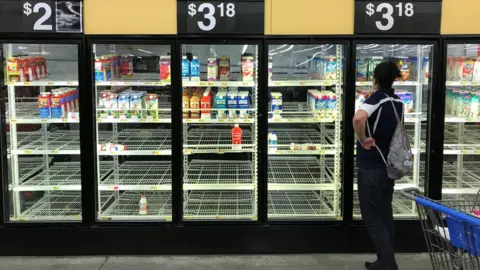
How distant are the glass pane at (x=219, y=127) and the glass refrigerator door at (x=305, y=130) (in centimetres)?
24

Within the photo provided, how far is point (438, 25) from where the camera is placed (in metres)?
4.91

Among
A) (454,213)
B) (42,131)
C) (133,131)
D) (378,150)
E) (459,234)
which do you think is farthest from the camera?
(133,131)

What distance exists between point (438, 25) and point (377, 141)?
144 cm

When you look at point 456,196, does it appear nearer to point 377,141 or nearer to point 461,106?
point 461,106

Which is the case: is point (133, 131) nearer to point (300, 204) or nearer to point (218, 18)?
point (218, 18)

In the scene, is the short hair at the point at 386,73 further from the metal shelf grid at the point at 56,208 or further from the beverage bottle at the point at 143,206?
the metal shelf grid at the point at 56,208

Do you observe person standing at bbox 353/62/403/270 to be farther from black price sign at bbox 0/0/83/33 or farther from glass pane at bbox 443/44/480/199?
black price sign at bbox 0/0/83/33

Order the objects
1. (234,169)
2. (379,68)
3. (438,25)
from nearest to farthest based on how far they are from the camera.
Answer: (379,68)
(438,25)
(234,169)

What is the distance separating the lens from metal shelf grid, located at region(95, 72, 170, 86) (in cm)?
492

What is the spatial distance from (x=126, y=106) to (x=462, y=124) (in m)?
3.59

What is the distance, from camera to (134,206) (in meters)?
5.62

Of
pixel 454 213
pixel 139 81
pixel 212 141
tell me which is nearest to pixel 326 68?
pixel 212 141

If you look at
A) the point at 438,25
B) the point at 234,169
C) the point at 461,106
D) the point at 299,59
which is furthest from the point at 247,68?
the point at 461,106

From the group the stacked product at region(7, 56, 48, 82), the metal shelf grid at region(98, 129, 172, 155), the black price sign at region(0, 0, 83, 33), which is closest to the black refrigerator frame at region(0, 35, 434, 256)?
the metal shelf grid at region(98, 129, 172, 155)
